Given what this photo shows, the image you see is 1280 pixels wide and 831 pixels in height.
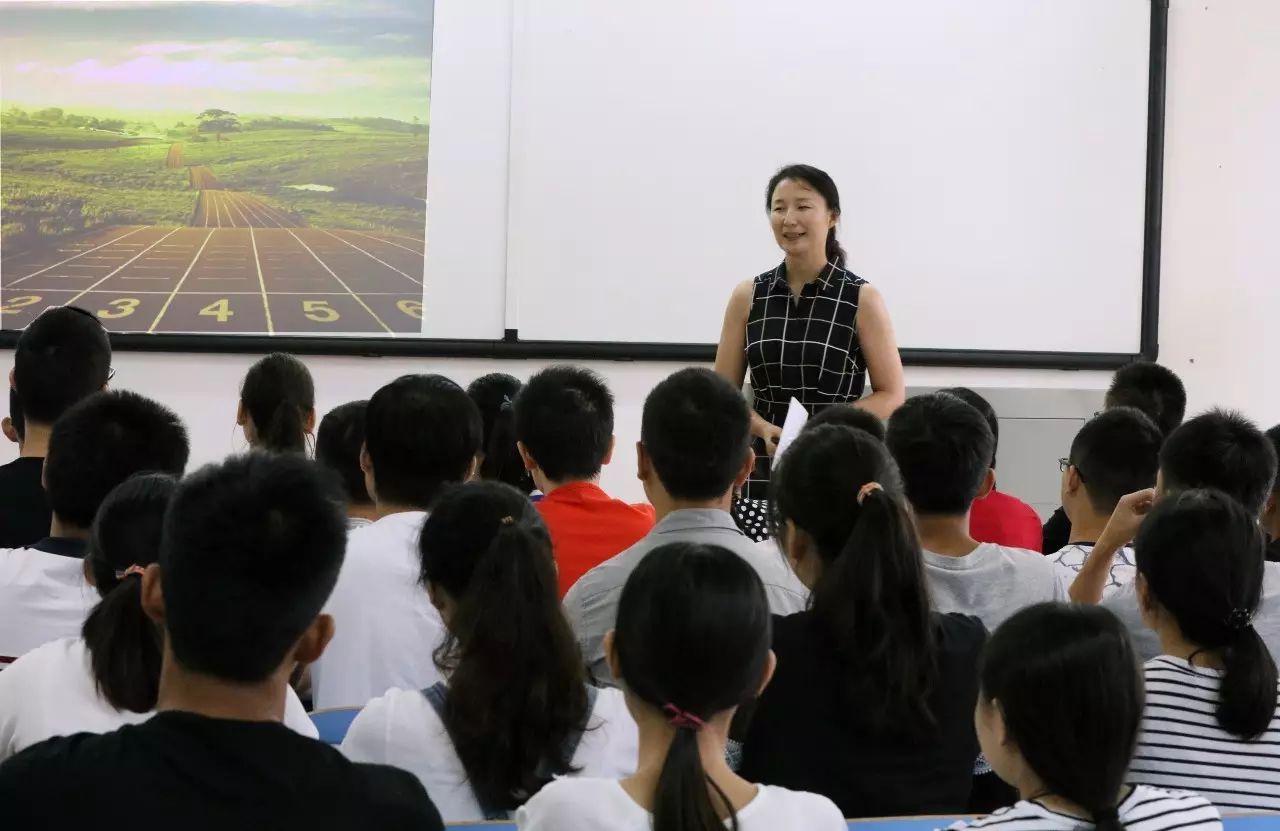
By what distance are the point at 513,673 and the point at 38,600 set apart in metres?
0.80

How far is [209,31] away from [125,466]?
10.1 ft

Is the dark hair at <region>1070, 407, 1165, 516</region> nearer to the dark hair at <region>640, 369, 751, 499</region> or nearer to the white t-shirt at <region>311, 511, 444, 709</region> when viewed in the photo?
the dark hair at <region>640, 369, 751, 499</region>

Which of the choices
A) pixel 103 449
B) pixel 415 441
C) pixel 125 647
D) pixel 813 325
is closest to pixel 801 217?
pixel 813 325

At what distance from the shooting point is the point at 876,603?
63.0 inches

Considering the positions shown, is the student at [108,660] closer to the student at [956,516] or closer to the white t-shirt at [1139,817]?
the white t-shirt at [1139,817]

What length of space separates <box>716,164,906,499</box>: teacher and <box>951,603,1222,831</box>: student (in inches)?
77.5

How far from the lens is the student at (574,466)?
2.31 metres

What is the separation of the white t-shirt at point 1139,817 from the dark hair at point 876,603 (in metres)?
0.31

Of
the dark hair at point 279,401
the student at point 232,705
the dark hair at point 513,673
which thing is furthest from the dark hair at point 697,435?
the dark hair at point 279,401

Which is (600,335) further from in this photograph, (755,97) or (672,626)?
(672,626)

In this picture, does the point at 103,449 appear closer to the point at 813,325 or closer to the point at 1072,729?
the point at 1072,729

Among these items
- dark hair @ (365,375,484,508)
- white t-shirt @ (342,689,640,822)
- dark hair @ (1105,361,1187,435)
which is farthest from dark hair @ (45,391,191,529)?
dark hair @ (1105,361,1187,435)

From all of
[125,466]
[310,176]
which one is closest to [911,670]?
[125,466]

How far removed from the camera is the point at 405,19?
471 centimetres
